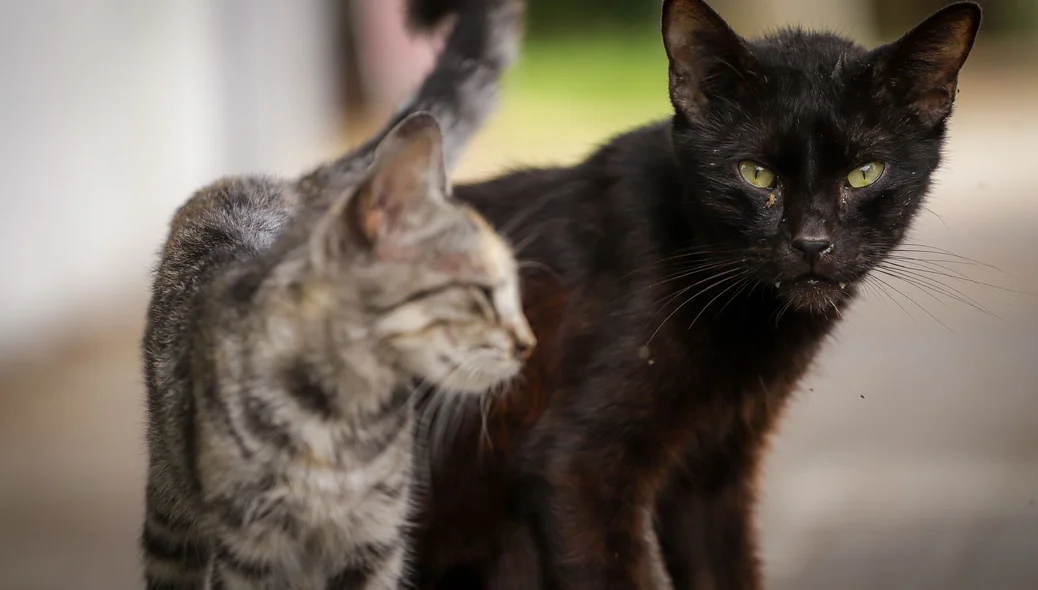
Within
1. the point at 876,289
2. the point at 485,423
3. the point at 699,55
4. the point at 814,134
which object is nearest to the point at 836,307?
the point at 876,289


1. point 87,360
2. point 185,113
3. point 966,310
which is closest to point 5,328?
point 87,360

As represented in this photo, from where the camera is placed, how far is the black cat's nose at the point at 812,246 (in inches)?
44.4

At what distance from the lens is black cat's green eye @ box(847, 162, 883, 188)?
1179mm

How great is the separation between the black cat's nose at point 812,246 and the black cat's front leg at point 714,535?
494 mm

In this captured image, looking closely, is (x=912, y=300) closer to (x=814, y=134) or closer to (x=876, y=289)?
(x=876, y=289)

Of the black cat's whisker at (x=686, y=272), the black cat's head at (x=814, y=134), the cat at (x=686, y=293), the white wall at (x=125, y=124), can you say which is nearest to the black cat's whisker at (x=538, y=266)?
the cat at (x=686, y=293)

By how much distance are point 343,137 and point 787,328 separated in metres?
0.89

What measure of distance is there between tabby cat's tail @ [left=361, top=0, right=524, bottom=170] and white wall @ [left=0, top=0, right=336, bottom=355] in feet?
1.14

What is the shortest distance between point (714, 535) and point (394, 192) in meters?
0.87

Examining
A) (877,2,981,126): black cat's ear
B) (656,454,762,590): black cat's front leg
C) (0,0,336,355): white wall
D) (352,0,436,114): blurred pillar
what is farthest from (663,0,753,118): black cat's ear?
(0,0,336,355): white wall

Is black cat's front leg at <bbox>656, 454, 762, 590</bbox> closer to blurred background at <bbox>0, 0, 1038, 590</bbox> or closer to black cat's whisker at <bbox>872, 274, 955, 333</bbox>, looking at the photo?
blurred background at <bbox>0, 0, 1038, 590</bbox>

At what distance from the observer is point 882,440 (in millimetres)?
1752

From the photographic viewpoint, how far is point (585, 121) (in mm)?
1618

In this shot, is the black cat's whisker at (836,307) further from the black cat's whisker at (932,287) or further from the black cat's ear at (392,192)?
the black cat's ear at (392,192)
